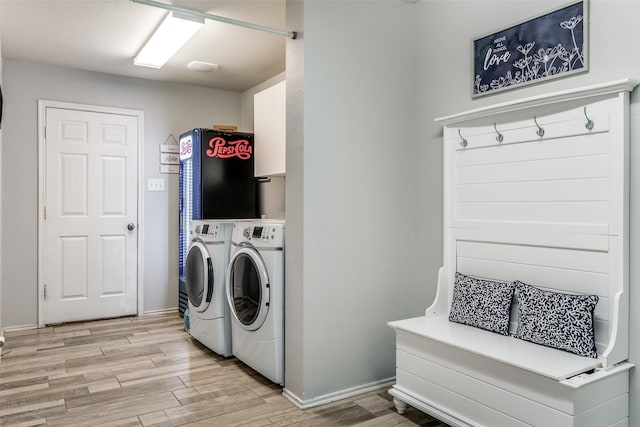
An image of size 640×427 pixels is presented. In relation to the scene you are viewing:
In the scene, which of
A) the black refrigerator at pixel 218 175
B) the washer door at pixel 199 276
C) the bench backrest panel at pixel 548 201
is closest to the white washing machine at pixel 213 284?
the washer door at pixel 199 276

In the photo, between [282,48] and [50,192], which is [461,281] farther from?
[50,192]

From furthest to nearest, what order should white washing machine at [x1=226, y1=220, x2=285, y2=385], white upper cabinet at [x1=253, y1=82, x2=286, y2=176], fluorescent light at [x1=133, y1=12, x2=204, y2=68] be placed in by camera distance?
white upper cabinet at [x1=253, y1=82, x2=286, y2=176]
fluorescent light at [x1=133, y1=12, x2=204, y2=68]
white washing machine at [x1=226, y1=220, x2=285, y2=385]

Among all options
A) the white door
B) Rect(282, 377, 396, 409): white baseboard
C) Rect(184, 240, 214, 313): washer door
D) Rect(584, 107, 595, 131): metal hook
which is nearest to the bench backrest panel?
Rect(584, 107, 595, 131): metal hook

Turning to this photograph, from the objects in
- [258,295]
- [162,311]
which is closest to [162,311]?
[162,311]

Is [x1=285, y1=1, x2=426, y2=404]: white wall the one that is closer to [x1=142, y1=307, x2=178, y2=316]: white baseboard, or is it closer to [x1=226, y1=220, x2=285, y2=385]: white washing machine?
[x1=226, y1=220, x2=285, y2=385]: white washing machine

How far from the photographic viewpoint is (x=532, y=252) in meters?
2.23

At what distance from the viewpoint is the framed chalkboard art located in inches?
81.0

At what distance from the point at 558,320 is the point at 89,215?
4.16 metres

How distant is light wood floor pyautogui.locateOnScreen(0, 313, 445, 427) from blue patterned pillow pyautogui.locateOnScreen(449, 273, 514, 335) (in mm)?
570

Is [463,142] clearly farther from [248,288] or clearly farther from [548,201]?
[248,288]

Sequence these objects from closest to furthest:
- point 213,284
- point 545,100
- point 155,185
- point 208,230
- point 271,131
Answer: point 545,100
point 213,284
point 208,230
point 271,131
point 155,185

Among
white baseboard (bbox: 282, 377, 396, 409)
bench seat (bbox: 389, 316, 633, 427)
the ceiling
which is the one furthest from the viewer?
the ceiling

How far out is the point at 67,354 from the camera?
11.4ft

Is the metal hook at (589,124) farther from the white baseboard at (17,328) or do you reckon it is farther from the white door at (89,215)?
the white baseboard at (17,328)
